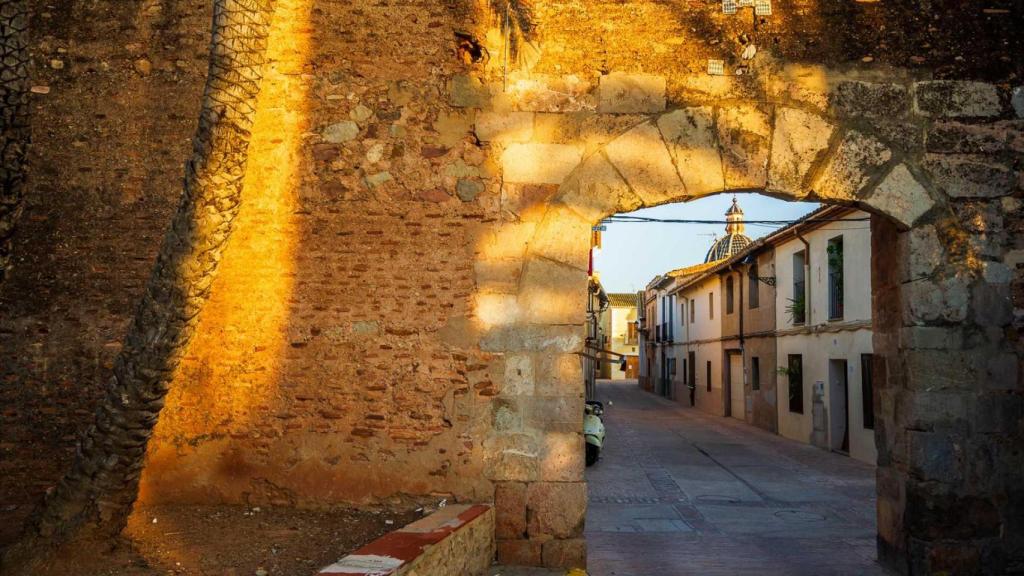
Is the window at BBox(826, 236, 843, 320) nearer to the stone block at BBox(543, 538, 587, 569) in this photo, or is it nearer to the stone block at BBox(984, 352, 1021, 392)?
the stone block at BBox(984, 352, 1021, 392)

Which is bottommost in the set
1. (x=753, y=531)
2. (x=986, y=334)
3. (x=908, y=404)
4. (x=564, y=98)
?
(x=753, y=531)

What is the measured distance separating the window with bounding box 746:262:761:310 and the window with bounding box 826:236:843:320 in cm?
537

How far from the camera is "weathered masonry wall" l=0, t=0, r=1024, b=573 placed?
5059 mm

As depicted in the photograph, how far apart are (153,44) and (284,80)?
937mm

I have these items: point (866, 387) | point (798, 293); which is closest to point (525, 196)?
point (866, 387)

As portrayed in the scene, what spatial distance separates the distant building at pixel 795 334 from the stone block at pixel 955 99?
9.86 feet

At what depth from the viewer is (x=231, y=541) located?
441cm

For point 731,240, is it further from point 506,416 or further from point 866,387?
point 506,416

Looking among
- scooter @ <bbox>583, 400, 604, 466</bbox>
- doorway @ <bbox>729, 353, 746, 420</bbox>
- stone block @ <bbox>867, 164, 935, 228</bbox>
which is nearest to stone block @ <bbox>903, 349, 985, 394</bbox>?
stone block @ <bbox>867, 164, 935, 228</bbox>

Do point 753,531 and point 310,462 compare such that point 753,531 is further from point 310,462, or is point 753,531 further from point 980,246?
point 310,462

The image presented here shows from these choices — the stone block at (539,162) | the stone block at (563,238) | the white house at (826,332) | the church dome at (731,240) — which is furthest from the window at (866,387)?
the church dome at (731,240)

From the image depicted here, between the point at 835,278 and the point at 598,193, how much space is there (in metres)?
11.0

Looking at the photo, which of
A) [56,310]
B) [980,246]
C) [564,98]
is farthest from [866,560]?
[56,310]

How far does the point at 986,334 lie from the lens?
5070mm
